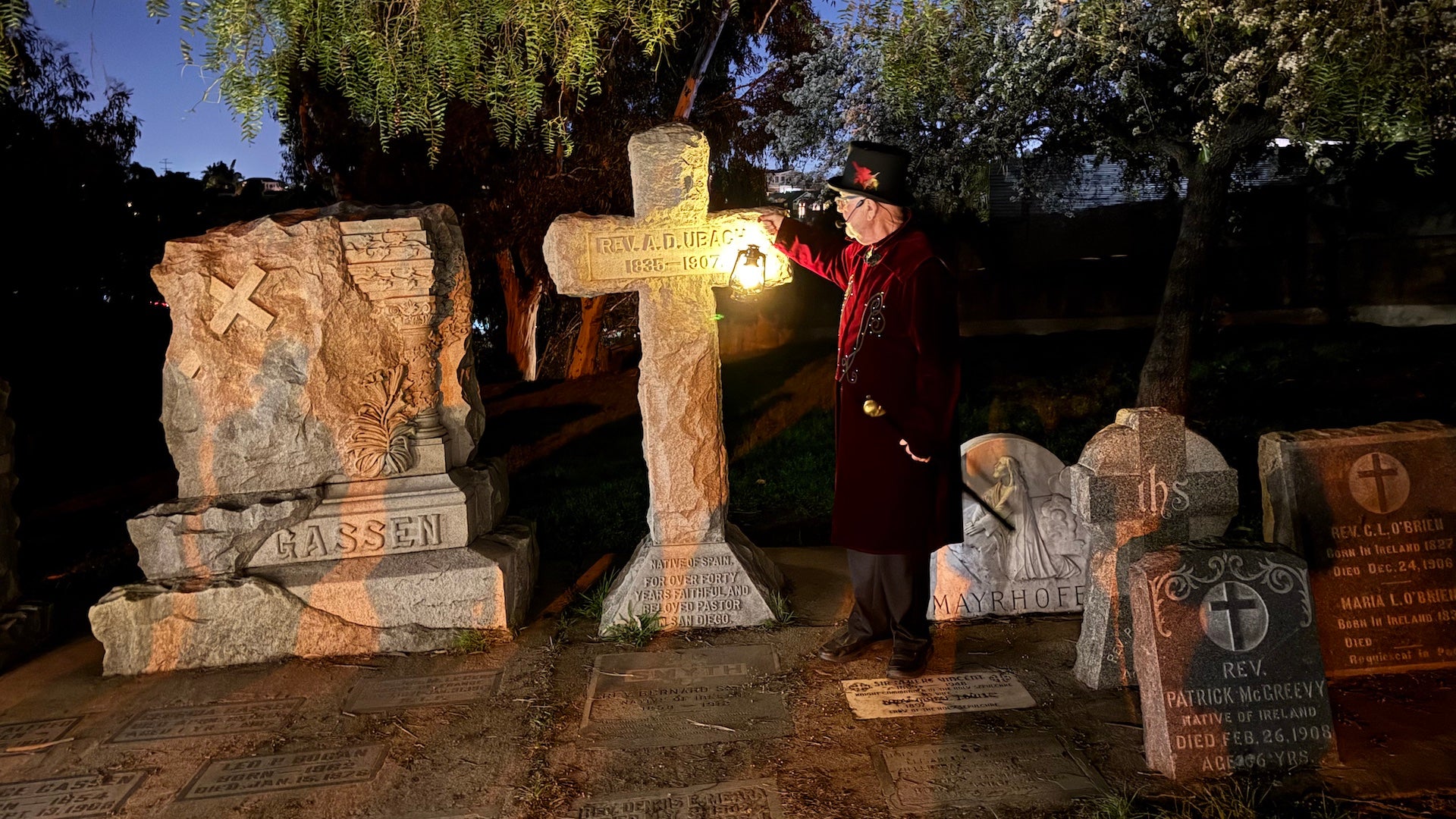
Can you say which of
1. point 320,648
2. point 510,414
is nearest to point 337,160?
point 510,414

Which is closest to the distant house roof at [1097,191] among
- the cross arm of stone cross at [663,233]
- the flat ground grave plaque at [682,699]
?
the cross arm of stone cross at [663,233]

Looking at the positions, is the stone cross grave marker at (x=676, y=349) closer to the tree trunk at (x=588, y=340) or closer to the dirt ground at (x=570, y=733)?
the dirt ground at (x=570, y=733)

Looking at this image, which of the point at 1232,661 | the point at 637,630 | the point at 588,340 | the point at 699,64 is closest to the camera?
the point at 1232,661

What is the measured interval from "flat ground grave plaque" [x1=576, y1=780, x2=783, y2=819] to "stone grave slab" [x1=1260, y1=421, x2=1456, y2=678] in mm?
2501

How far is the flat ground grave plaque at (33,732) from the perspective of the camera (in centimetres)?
390

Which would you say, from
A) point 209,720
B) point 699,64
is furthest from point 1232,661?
point 699,64

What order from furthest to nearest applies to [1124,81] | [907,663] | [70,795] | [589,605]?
[1124,81] < [589,605] < [907,663] < [70,795]

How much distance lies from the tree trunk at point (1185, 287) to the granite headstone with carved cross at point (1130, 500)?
482 cm

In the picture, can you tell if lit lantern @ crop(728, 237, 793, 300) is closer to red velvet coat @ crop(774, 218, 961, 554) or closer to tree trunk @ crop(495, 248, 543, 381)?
red velvet coat @ crop(774, 218, 961, 554)

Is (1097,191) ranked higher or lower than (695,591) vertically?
higher

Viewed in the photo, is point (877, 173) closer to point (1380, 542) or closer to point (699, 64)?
point (1380, 542)

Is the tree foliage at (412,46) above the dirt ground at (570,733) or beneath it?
above

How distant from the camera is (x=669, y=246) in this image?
4.75 meters

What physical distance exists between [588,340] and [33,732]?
10292 mm
